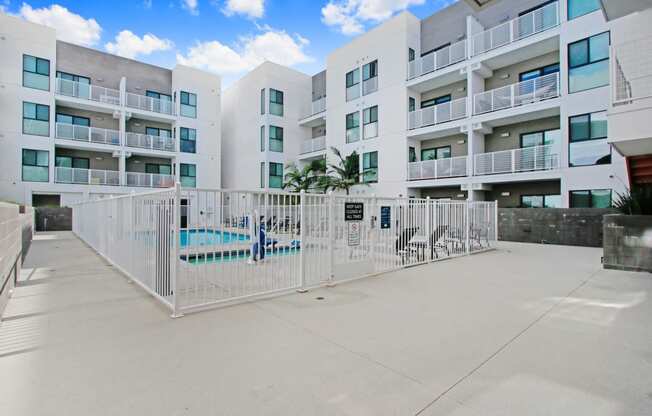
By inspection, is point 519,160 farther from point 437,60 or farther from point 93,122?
point 93,122

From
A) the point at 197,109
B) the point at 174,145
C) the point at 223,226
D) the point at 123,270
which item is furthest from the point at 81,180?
the point at 223,226

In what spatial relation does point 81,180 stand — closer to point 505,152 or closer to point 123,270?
point 123,270

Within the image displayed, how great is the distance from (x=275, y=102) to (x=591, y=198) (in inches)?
808

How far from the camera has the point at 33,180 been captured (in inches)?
731

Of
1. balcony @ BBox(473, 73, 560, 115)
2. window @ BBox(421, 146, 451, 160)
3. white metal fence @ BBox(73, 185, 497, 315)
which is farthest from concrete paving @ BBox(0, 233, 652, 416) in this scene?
window @ BBox(421, 146, 451, 160)

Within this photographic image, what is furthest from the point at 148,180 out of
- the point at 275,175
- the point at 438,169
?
the point at 438,169

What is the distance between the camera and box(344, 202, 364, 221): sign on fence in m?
6.59

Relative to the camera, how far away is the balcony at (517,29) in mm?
13742

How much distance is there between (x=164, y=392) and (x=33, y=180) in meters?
22.9

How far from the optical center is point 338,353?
3223mm

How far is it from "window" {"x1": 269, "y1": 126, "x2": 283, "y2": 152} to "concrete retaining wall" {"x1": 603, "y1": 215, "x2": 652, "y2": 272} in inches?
812

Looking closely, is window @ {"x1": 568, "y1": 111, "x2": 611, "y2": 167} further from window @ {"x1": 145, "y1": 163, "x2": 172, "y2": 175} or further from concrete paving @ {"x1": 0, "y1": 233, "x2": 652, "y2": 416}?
window @ {"x1": 145, "y1": 163, "x2": 172, "y2": 175}

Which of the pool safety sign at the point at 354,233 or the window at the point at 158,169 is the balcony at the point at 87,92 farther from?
the pool safety sign at the point at 354,233

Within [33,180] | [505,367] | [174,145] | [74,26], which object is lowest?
[505,367]
